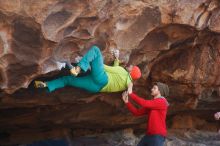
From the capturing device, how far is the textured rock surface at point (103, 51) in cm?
551

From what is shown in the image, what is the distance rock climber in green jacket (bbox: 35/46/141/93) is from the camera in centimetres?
573

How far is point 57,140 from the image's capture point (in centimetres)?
838

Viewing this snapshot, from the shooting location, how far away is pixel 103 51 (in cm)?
623

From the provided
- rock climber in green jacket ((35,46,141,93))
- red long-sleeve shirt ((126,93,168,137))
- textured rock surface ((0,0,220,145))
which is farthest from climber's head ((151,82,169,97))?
textured rock surface ((0,0,220,145))

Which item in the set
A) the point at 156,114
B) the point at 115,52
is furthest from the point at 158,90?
the point at 115,52

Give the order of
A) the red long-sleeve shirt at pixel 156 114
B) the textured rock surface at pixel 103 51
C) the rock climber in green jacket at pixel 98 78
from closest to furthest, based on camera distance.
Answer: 1. the textured rock surface at pixel 103 51
2. the rock climber in green jacket at pixel 98 78
3. the red long-sleeve shirt at pixel 156 114

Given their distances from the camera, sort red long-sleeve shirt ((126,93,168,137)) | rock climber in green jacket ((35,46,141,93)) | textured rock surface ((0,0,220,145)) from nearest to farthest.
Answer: textured rock surface ((0,0,220,145))
rock climber in green jacket ((35,46,141,93))
red long-sleeve shirt ((126,93,168,137))

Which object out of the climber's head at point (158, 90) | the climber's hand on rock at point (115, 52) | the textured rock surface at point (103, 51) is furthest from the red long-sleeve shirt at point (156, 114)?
the textured rock surface at point (103, 51)

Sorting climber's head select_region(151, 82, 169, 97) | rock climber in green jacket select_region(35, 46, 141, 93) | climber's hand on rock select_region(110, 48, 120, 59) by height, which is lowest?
climber's head select_region(151, 82, 169, 97)

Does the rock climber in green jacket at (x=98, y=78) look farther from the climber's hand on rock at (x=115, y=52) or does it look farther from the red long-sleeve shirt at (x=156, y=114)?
the red long-sleeve shirt at (x=156, y=114)

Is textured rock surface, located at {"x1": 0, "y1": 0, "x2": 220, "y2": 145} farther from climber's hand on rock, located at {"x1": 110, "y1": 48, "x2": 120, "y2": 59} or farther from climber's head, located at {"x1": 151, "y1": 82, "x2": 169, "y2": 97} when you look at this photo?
climber's head, located at {"x1": 151, "y1": 82, "x2": 169, "y2": 97}

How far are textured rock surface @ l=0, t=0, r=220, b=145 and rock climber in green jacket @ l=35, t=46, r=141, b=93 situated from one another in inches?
6.6

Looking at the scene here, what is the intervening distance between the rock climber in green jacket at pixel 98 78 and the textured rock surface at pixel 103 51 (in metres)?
0.17

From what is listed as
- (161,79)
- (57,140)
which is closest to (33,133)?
(57,140)
